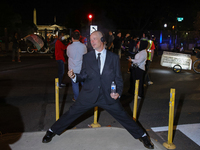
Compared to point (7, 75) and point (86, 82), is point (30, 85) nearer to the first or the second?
point (7, 75)

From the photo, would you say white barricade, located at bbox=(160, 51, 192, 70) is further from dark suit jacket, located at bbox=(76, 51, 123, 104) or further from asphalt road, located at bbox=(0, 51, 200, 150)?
dark suit jacket, located at bbox=(76, 51, 123, 104)

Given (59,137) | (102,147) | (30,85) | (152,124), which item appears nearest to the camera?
(102,147)

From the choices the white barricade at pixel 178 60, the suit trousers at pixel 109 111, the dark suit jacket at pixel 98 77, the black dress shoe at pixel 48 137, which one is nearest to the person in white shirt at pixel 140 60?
the dark suit jacket at pixel 98 77

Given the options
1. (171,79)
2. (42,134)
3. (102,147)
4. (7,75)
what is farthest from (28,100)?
(171,79)

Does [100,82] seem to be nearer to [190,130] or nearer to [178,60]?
[190,130]

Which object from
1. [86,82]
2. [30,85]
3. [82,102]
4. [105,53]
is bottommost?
[30,85]

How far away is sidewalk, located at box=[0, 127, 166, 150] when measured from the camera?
4016mm

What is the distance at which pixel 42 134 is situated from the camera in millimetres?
4453

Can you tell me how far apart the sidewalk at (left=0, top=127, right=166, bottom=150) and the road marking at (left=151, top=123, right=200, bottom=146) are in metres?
0.85

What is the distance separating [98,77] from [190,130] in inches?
102

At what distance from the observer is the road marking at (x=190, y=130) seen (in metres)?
4.61

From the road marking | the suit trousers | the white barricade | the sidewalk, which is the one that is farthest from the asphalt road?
the white barricade

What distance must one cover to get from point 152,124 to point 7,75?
8.08 m

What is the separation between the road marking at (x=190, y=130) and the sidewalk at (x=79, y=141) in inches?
33.7
